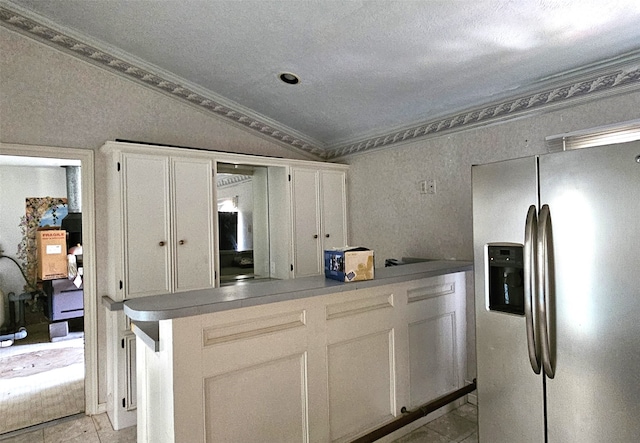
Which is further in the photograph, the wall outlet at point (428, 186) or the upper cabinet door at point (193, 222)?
the wall outlet at point (428, 186)

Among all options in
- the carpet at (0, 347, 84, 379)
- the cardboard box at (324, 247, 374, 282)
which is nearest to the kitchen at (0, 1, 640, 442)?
the cardboard box at (324, 247, 374, 282)

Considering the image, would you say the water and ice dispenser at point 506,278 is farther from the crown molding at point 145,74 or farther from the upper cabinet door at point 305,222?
the crown molding at point 145,74

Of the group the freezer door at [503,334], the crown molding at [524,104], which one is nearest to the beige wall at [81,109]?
the crown molding at [524,104]

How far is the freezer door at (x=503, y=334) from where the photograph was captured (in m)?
1.68

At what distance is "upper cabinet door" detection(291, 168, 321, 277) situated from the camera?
11.6 ft

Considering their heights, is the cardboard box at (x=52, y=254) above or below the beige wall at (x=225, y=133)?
below

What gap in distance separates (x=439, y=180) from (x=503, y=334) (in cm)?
153

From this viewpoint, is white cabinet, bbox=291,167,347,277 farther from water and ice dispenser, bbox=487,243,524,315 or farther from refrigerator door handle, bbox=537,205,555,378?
refrigerator door handle, bbox=537,205,555,378

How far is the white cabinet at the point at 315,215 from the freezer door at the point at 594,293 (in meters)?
2.27

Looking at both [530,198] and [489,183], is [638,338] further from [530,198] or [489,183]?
[489,183]

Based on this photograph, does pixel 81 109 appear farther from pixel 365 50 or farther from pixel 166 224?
pixel 365 50

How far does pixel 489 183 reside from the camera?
1.81m

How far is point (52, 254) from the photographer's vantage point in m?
4.76

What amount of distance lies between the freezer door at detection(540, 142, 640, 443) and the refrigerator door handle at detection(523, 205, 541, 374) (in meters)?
0.07
